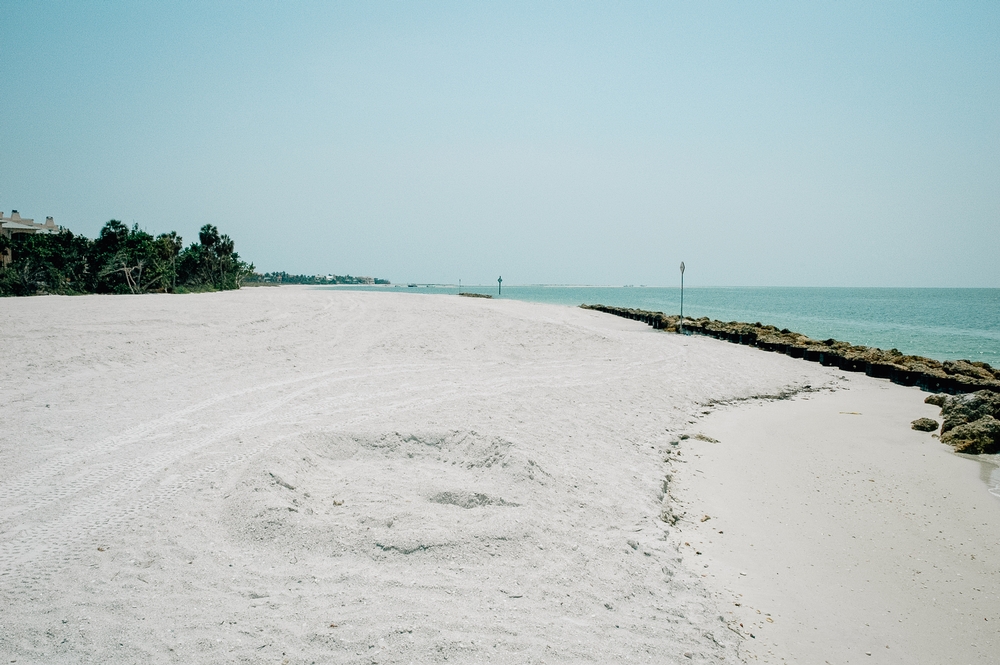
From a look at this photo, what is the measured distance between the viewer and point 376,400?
→ 8617 millimetres

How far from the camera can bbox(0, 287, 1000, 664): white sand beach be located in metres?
3.18

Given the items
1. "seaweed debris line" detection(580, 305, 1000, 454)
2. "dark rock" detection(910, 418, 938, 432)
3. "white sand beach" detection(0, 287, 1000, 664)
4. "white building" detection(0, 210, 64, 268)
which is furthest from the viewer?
"white building" detection(0, 210, 64, 268)

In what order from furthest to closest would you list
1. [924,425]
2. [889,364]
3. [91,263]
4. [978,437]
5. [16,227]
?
1. [16,227]
2. [91,263]
3. [889,364]
4. [924,425]
5. [978,437]

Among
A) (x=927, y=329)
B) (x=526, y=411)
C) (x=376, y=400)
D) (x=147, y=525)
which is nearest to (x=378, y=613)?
(x=147, y=525)

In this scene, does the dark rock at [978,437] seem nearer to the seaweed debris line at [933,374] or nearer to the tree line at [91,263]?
the seaweed debris line at [933,374]

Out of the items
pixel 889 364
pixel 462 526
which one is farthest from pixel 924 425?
pixel 462 526

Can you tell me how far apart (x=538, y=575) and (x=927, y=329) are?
44769mm

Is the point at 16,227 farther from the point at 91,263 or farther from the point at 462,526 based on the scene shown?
the point at 462,526

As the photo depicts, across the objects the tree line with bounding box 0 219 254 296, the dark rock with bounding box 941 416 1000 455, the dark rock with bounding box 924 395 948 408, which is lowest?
the dark rock with bounding box 924 395 948 408

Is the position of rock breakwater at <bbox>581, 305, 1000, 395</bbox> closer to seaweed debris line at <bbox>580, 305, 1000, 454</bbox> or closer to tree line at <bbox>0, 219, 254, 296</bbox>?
seaweed debris line at <bbox>580, 305, 1000, 454</bbox>

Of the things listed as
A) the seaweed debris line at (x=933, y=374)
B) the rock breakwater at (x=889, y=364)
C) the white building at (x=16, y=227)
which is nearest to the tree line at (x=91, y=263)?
the white building at (x=16, y=227)

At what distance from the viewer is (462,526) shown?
4.39 meters

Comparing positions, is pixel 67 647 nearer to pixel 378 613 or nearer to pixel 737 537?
pixel 378 613

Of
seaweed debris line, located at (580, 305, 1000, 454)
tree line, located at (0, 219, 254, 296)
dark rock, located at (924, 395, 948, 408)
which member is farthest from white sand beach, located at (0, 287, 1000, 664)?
tree line, located at (0, 219, 254, 296)
